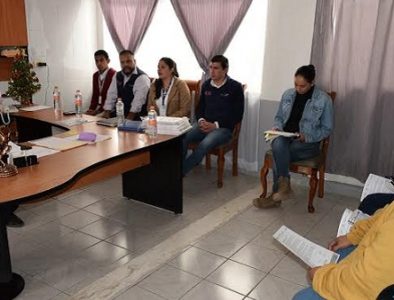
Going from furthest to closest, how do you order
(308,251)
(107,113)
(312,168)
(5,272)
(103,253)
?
1. (107,113)
2. (312,168)
3. (103,253)
4. (5,272)
5. (308,251)

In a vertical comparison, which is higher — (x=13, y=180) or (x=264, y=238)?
(x=13, y=180)

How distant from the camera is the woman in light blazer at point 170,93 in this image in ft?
12.3

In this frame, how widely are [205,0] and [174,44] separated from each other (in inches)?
24.2

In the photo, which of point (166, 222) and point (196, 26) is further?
point (196, 26)

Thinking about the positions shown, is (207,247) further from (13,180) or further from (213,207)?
(13,180)

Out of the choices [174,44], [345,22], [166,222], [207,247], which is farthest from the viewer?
[174,44]

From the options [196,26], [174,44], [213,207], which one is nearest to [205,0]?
[196,26]

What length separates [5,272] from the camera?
206cm

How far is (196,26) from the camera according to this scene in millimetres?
4117

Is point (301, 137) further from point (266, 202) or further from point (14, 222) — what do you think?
point (14, 222)

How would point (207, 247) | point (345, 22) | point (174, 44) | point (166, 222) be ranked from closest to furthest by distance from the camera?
point (207, 247) → point (166, 222) → point (345, 22) → point (174, 44)

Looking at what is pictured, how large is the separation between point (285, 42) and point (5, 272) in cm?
290

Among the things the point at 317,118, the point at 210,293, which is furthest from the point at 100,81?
the point at 210,293

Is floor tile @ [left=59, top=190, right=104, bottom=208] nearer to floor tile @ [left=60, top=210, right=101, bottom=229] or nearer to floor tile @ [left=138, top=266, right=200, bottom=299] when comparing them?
floor tile @ [left=60, top=210, right=101, bottom=229]
